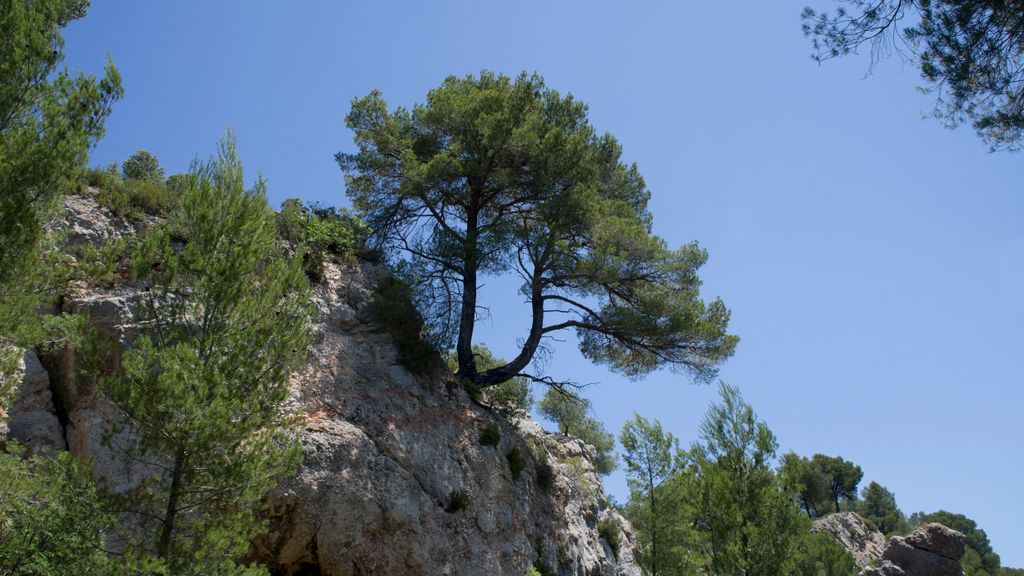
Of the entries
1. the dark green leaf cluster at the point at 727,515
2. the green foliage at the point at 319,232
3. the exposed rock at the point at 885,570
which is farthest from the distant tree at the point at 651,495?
the exposed rock at the point at 885,570

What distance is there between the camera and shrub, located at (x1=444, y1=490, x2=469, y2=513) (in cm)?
1277

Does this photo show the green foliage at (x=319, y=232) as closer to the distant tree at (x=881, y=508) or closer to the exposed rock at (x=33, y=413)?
the exposed rock at (x=33, y=413)

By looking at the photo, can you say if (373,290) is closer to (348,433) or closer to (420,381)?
(420,381)

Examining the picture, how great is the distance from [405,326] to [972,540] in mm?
60354

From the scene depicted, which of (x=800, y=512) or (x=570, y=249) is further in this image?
(x=570, y=249)

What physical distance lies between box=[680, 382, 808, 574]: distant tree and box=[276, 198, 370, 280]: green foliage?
918 centimetres

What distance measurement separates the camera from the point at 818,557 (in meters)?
25.6

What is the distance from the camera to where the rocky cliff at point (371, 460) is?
1025cm

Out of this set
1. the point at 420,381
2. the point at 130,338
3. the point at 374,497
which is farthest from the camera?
the point at 420,381

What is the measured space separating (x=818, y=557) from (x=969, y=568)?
80.4 ft

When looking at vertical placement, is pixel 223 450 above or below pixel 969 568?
below

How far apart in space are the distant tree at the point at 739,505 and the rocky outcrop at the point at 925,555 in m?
22.7

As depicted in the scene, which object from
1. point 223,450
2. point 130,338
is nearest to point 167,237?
point 223,450

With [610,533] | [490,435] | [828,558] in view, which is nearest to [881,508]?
[828,558]
